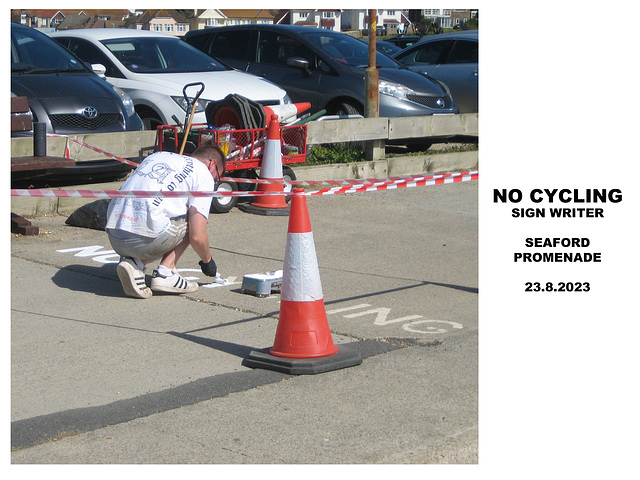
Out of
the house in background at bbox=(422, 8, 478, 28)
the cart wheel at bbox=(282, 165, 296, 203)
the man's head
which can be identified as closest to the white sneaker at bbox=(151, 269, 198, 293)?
the man's head

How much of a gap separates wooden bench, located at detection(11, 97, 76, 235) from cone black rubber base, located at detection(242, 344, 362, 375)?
3708 millimetres

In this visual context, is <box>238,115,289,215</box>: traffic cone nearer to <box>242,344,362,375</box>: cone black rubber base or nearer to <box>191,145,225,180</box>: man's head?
<box>191,145,225,180</box>: man's head

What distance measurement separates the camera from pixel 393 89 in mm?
12953

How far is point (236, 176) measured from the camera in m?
9.56

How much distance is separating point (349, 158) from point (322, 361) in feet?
23.5

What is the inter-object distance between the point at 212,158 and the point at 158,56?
5.45m

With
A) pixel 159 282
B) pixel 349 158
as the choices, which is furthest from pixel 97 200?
pixel 349 158

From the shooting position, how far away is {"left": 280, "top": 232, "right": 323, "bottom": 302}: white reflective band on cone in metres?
4.88

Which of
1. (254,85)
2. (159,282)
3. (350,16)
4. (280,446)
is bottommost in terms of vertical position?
(280,446)

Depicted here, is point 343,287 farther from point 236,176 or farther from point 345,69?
point 345,69

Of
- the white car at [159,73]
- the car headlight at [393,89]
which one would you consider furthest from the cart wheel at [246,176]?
the car headlight at [393,89]

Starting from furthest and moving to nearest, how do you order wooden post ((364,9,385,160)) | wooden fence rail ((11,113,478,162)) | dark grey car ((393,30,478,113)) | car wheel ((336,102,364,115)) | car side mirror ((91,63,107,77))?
dark grey car ((393,30,478,113)) → car wheel ((336,102,364,115)) → wooden post ((364,9,385,160)) → car side mirror ((91,63,107,77)) → wooden fence rail ((11,113,478,162))

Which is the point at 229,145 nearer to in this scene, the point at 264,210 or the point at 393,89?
the point at 264,210

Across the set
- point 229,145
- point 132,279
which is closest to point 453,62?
point 229,145
